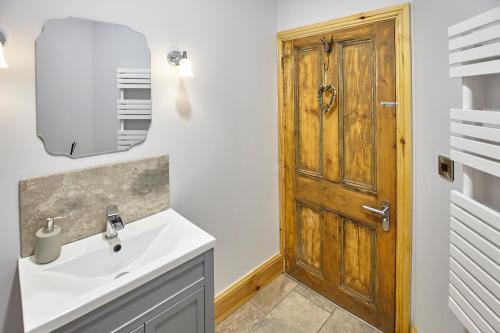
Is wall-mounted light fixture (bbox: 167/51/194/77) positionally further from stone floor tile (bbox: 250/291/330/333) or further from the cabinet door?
stone floor tile (bbox: 250/291/330/333)

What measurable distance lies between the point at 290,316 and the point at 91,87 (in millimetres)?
1911

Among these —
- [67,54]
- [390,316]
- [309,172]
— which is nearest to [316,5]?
[309,172]

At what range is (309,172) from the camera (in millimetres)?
2146

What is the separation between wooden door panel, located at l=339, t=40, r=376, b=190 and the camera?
1.73 m

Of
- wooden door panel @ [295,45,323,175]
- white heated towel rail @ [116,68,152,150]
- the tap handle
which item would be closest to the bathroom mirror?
white heated towel rail @ [116,68,152,150]

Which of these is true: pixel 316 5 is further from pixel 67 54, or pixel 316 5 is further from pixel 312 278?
pixel 312 278

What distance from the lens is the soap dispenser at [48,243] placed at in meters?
1.11

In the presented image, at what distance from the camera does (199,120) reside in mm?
1734

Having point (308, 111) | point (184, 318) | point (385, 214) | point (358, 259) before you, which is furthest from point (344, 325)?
point (308, 111)

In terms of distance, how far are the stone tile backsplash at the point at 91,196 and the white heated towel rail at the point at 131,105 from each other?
12cm

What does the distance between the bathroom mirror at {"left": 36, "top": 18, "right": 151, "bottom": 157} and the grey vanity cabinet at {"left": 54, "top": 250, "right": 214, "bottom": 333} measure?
27.2 inches

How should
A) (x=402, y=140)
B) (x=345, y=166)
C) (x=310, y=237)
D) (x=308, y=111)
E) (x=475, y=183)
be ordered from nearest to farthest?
(x=475, y=183), (x=402, y=140), (x=345, y=166), (x=308, y=111), (x=310, y=237)

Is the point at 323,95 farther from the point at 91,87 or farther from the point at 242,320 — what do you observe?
the point at 242,320

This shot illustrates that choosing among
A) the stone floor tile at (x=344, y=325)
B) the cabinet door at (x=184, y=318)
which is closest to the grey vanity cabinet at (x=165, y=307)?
the cabinet door at (x=184, y=318)
